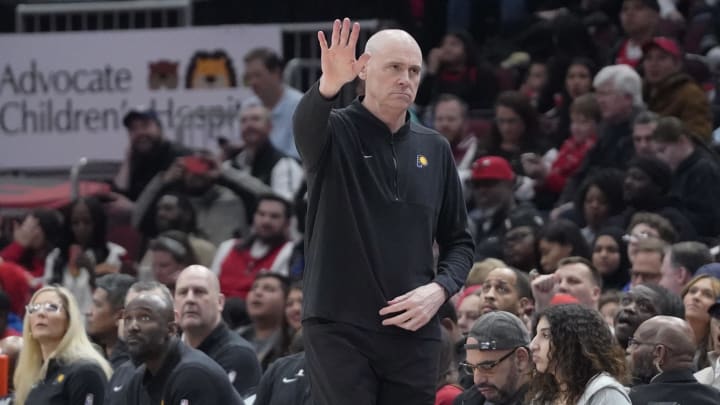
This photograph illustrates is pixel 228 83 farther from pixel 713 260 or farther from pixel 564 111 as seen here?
pixel 713 260

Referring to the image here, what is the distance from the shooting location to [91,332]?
11742 millimetres

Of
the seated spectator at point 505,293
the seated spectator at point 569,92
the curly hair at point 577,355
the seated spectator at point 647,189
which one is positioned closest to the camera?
the curly hair at point 577,355

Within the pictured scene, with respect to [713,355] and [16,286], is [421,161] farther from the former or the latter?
[16,286]

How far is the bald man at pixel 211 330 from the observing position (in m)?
10.4

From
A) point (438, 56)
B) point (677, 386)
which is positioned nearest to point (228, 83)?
point (438, 56)

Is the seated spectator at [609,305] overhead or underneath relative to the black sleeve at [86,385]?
overhead

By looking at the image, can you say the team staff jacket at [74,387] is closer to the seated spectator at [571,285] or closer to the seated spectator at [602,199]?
the seated spectator at [571,285]

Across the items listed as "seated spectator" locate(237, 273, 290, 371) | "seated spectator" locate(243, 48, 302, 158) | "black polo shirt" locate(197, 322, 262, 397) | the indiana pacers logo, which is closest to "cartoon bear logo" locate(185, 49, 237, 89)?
"seated spectator" locate(243, 48, 302, 158)

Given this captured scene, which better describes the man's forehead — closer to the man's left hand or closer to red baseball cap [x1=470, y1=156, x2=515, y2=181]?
red baseball cap [x1=470, y1=156, x2=515, y2=181]

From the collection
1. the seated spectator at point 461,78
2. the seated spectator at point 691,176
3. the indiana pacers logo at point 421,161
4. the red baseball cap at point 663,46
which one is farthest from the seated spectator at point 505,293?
the seated spectator at point 461,78

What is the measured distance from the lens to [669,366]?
8.30m

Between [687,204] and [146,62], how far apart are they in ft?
18.9

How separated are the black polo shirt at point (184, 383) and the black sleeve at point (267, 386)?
565 millimetres

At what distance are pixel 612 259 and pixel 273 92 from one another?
15.2 feet
